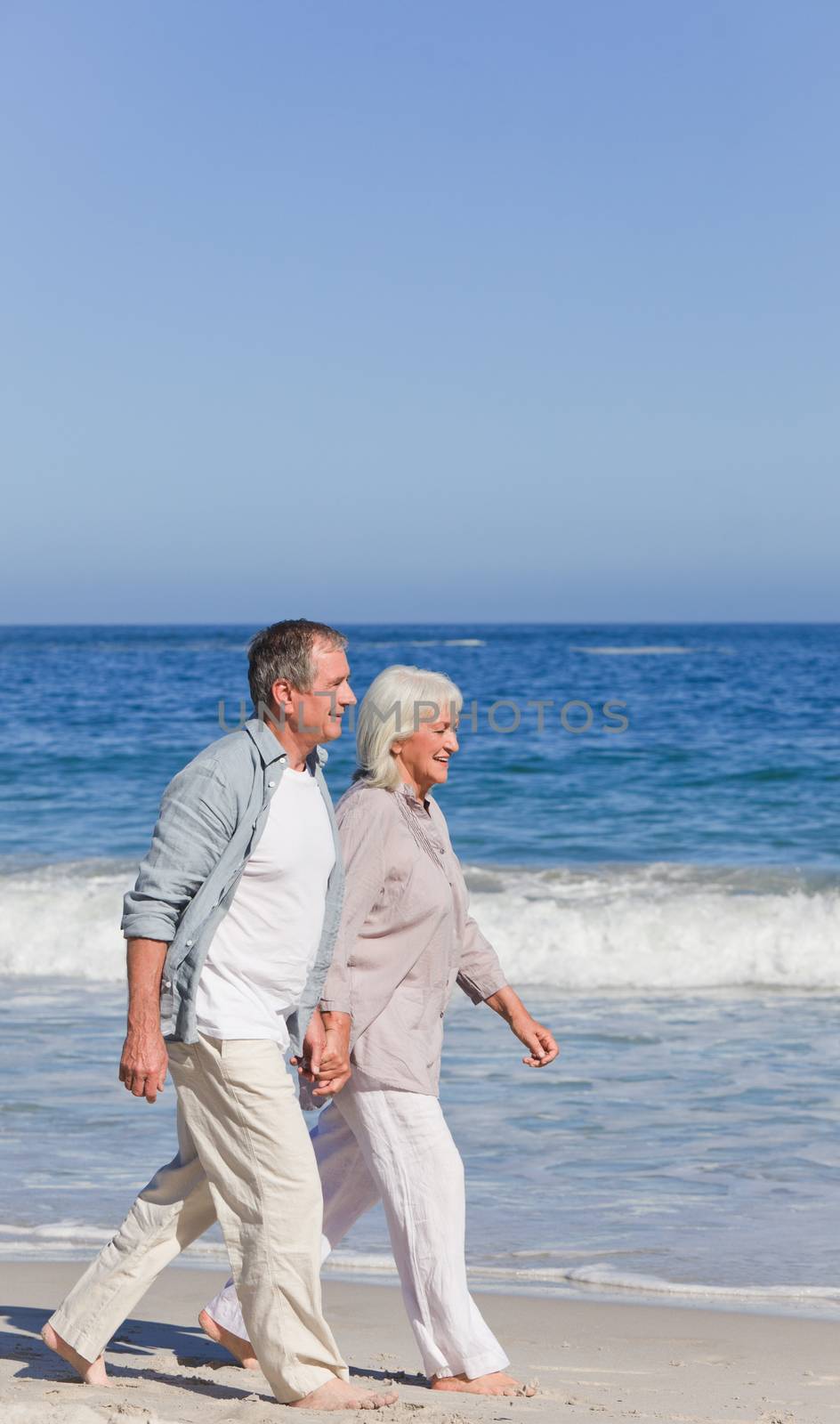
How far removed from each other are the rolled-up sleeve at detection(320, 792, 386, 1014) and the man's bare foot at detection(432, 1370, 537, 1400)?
0.86 meters

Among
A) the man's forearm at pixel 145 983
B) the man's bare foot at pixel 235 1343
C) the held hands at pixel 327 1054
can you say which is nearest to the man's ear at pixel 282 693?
the man's forearm at pixel 145 983

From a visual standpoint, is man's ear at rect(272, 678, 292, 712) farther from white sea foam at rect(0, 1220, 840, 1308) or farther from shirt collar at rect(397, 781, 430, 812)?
white sea foam at rect(0, 1220, 840, 1308)

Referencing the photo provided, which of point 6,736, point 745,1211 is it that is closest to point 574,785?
point 6,736

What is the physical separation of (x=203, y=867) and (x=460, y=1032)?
475 cm

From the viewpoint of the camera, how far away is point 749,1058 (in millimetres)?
7008

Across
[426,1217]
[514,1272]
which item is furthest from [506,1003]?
[514,1272]

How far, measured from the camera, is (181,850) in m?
2.90

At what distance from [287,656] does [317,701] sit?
116 mm

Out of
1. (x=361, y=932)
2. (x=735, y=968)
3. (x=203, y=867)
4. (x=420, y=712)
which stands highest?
(x=420, y=712)

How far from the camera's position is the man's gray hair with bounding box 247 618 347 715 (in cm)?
310

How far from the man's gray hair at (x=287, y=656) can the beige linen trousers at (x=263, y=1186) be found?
732mm

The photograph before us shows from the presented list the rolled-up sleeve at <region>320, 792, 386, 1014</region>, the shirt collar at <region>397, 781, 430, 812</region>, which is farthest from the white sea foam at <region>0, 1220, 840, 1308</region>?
the shirt collar at <region>397, 781, 430, 812</region>

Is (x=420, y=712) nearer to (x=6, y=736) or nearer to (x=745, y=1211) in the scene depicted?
(x=745, y=1211)

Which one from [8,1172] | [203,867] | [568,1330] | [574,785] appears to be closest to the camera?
[203,867]
